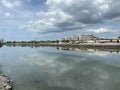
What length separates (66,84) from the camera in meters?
40.7

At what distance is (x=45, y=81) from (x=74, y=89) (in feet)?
29.0

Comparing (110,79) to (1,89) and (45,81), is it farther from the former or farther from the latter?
(1,89)

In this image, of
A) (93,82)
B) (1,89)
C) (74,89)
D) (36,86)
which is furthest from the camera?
(93,82)

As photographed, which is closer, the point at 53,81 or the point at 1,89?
the point at 1,89

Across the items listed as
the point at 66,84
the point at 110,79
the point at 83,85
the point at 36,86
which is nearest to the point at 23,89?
the point at 36,86

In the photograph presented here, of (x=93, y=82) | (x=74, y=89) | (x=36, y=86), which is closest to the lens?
(x=74, y=89)

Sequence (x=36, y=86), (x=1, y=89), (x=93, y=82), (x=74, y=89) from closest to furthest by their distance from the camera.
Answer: (x=1, y=89) → (x=74, y=89) → (x=36, y=86) → (x=93, y=82)

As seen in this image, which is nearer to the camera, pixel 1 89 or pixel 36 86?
pixel 1 89

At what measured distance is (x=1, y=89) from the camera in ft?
108

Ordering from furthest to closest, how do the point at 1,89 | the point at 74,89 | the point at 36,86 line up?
1. the point at 36,86
2. the point at 74,89
3. the point at 1,89

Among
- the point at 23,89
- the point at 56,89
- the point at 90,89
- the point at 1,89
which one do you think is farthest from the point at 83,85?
the point at 1,89

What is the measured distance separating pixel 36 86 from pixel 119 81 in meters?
16.6

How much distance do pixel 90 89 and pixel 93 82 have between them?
5.46 meters

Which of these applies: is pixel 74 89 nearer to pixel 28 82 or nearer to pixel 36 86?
pixel 36 86
